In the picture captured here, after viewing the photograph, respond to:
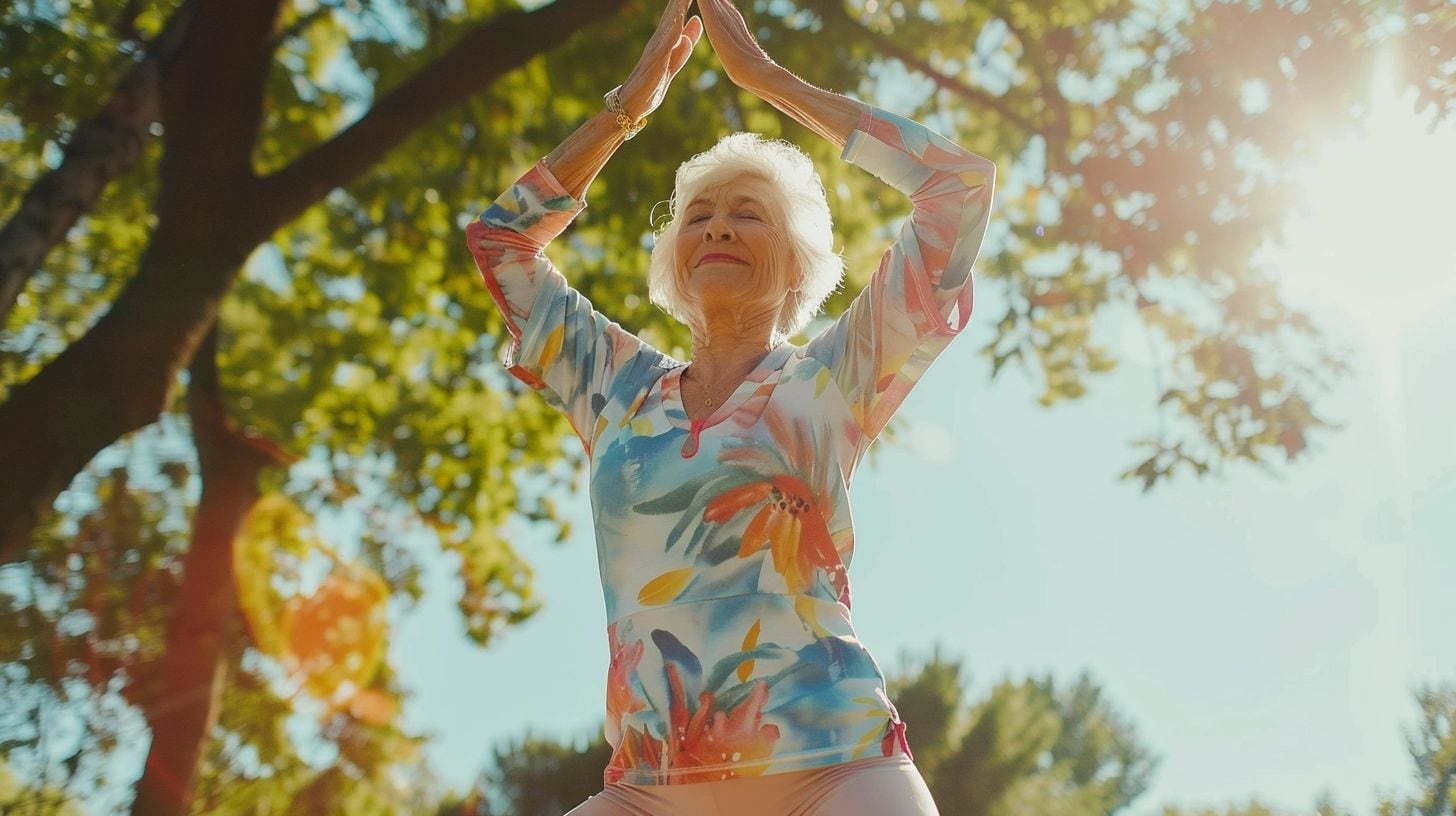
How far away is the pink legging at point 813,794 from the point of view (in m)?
1.77

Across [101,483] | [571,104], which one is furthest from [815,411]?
[101,483]

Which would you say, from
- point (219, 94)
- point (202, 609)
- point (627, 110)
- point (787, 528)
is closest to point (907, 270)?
point (787, 528)

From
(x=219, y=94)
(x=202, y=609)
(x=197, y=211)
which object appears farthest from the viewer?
(x=202, y=609)

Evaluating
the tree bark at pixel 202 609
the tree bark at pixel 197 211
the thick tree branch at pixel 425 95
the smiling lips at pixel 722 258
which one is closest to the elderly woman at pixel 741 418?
the smiling lips at pixel 722 258

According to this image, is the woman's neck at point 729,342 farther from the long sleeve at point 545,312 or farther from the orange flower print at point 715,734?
the orange flower print at point 715,734

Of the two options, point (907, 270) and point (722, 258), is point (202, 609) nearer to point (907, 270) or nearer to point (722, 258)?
point (722, 258)

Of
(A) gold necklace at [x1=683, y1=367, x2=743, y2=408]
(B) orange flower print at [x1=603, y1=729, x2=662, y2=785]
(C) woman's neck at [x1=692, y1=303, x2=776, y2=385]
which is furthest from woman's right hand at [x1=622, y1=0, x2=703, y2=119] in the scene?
(B) orange flower print at [x1=603, y1=729, x2=662, y2=785]

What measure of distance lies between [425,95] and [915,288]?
14.5 feet

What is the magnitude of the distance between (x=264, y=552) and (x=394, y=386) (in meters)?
1.72

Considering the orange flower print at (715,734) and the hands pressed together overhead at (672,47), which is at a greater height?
the hands pressed together overhead at (672,47)

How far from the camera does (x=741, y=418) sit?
6.86ft

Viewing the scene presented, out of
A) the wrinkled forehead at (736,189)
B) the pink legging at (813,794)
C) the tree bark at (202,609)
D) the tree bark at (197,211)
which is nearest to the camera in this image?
the pink legging at (813,794)

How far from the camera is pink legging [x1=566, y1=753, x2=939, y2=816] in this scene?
177 cm

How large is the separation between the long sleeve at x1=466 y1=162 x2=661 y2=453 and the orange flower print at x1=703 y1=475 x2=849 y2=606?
449mm
